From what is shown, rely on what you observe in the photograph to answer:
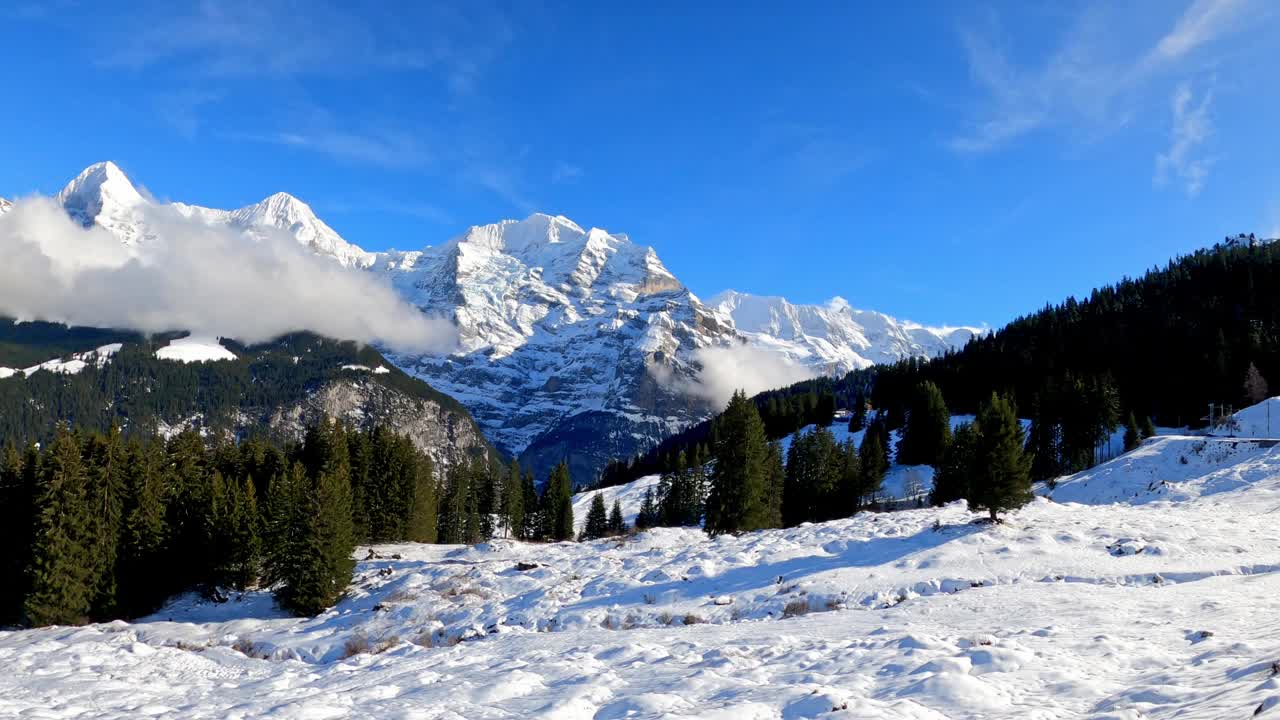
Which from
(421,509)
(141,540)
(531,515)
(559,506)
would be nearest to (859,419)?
(559,506)

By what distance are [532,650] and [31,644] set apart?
97.8 ft

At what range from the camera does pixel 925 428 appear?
100688mm

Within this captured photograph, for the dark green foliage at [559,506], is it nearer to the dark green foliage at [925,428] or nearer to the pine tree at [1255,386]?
the dark green foliage at [925,428]

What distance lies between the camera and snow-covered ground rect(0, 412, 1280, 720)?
520 inches

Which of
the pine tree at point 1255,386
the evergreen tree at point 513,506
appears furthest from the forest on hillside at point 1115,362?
the evergreen tree at point 513,506

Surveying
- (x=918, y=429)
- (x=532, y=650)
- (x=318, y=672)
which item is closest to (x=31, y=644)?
(x=318, y=672)

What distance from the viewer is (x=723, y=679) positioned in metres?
15.1

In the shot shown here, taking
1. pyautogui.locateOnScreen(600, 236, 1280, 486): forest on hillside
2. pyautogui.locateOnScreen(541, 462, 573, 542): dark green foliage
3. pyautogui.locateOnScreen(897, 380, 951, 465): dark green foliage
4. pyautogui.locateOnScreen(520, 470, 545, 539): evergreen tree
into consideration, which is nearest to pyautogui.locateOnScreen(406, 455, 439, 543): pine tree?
pyautogui.locateOnScreen(541, 462, 573, 542): dark green foliage

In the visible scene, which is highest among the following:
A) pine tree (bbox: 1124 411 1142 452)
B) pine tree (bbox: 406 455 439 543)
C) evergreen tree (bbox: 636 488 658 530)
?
pine tree (bbox: 1124 411 1142 452)

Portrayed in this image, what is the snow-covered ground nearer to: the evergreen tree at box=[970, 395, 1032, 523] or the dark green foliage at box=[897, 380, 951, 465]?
the evergreen tree at box=[970, 395, 1032, 523]

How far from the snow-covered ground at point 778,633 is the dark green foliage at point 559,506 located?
175ft

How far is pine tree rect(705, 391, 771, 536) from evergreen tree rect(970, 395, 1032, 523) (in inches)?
684

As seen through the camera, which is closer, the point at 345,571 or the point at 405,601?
the point at 405,601

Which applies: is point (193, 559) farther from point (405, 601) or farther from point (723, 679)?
point (723, 679)
